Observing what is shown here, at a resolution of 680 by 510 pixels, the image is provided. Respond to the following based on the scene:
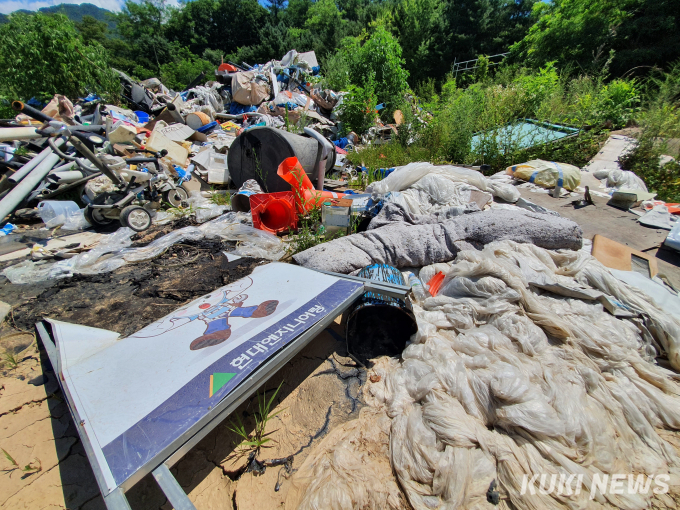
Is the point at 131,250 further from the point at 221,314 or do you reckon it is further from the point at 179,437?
the point at 179,437

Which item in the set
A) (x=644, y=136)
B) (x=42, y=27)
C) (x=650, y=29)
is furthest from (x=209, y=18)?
(x=644, y=136)

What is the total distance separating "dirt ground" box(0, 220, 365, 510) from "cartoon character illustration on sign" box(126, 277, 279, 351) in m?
0.51

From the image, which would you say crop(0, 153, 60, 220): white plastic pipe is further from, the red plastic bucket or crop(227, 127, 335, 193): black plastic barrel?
the red plastic bucket

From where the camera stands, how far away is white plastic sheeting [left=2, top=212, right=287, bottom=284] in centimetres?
305

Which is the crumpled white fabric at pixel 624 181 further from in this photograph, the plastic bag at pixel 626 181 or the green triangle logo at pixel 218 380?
the green triangle logo at pixel 218 380

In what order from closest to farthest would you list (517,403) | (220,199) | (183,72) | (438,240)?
(517,403) < (438,240) < (220,199) < (183,72)

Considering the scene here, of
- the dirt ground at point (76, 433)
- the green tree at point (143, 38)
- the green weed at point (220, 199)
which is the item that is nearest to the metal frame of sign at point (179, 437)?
the dirt ground at point (76, 433)

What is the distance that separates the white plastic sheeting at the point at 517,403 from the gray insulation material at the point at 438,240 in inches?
22.4

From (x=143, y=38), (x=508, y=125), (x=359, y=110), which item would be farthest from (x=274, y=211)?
(x=143, y=38)

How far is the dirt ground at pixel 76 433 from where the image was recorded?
1.32 metres

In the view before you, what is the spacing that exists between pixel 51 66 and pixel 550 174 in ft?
46.1

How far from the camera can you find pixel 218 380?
1.20 m

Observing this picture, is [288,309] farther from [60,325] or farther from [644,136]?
[644,136]

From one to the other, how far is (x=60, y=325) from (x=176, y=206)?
3.35 meters
